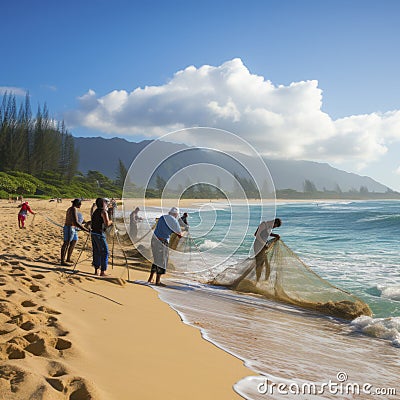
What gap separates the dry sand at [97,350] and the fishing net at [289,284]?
282 cm

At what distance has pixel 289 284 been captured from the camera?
7.71 metres

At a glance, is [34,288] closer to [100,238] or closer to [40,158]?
[100,238]

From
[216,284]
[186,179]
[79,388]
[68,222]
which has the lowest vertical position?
[216,284]

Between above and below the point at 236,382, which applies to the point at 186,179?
above

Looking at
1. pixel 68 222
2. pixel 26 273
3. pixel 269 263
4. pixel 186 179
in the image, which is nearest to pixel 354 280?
pixel 269 263

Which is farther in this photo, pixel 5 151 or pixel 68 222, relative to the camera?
pixel 5 151

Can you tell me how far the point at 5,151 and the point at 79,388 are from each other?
2643 inches

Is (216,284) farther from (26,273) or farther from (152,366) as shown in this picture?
(152,366)

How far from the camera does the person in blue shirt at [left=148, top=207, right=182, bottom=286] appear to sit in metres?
8.38

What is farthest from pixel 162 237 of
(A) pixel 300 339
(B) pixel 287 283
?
(A) pixel 300 339

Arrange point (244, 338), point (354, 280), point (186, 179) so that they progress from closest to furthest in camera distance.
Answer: point (244, 338)
point (186, 179)
point (354, 280)

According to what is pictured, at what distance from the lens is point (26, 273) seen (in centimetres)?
626

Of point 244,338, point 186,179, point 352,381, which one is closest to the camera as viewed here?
point 352,381

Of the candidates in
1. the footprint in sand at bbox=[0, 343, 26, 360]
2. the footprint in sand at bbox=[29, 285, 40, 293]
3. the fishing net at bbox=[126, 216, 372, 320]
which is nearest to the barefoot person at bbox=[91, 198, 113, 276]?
the footprint in sand at bbox=[29, 285, 40, 293]
